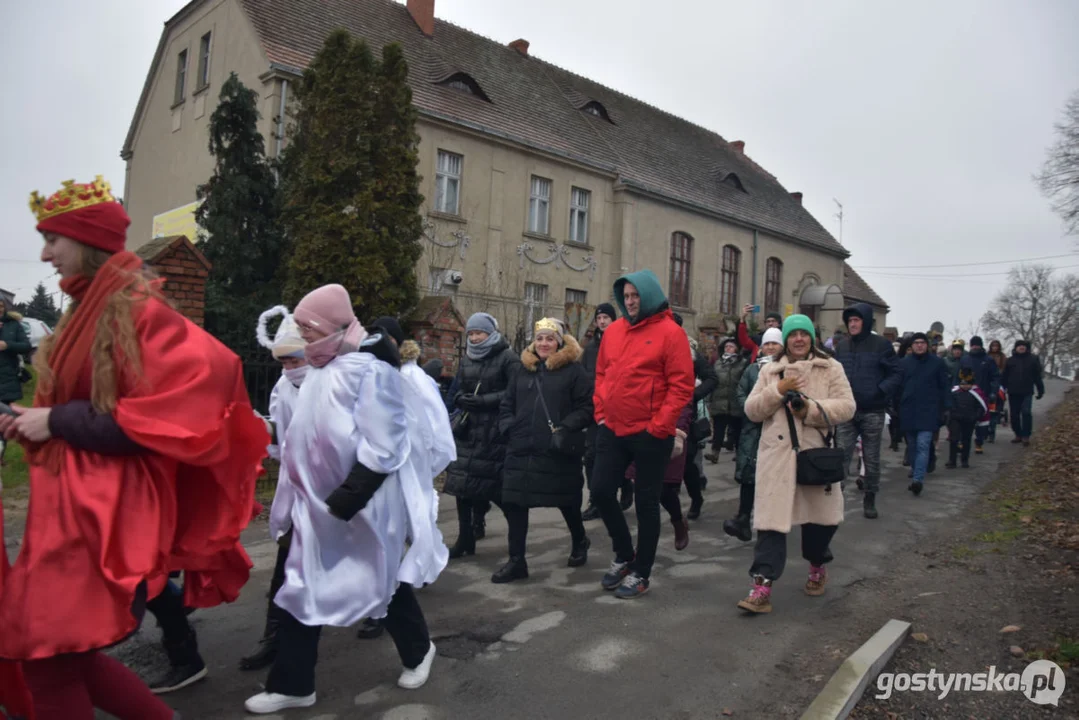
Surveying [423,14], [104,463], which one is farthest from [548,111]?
[104,463]

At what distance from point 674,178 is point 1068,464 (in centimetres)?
1938

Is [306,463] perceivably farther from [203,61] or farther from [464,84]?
[464,84]

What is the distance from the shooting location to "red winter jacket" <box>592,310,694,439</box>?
5004 millimetres

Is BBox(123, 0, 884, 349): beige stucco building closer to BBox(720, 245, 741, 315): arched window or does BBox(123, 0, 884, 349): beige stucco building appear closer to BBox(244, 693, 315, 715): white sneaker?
BBox(720, 245, 741, 315): arched window

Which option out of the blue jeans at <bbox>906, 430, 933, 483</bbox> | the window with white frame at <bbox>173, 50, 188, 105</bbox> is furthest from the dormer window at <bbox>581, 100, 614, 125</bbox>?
the blue jeans at <bbox>906, 430, 933, 483</bbox>

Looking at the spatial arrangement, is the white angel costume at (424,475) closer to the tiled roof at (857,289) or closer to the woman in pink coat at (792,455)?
the woman in pink coat at (792,455)

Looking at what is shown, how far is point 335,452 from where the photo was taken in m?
3.46

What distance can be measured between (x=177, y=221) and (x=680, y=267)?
641 inches

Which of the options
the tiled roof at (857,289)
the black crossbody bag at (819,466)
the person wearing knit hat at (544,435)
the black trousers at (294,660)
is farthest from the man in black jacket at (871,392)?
the tiled roof at (857,289)

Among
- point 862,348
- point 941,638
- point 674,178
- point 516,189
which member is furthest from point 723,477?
point 674,178

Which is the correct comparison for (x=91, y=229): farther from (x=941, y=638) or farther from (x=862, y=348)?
(x=862, y=348)

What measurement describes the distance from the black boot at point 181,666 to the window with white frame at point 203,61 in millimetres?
20211

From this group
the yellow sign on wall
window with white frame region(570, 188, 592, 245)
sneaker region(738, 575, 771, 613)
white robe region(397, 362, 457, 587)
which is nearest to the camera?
white robe region(397, 362, 457, 587)

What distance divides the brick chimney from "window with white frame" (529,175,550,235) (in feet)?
19.2
